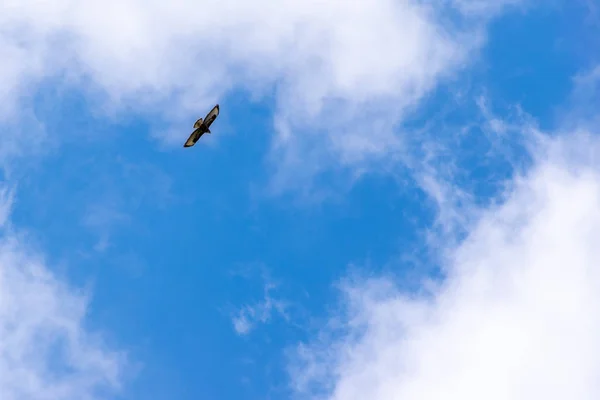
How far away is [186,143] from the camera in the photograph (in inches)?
2940

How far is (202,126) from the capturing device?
74.3 m

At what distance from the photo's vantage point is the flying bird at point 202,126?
74000 millimetres

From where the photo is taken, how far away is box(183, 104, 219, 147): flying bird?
2913 inches

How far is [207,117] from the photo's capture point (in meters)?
74.4

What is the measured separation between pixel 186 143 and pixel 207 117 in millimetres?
3507
